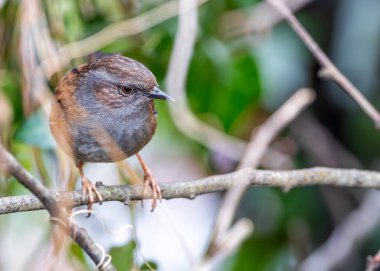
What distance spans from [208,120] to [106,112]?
3.59ft

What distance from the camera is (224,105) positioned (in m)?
4.50

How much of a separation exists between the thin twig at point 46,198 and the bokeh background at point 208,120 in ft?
2.63

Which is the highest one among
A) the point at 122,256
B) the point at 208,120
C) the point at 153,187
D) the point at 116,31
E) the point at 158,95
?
the point at 116,31

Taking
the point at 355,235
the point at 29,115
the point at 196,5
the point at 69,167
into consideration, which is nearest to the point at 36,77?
the point at 29,115

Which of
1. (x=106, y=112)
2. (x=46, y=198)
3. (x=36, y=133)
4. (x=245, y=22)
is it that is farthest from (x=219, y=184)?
(x=245, y=22)

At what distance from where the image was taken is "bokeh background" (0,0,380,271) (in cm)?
405

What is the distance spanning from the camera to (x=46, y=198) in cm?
204

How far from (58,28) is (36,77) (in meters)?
0.45

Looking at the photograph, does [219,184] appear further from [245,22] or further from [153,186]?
[245,22]

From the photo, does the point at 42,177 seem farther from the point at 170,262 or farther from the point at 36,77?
the point at 170,262

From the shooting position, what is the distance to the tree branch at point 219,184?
2941 millimetres

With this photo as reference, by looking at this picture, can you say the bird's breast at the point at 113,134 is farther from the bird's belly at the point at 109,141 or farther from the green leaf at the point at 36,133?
the green leaf at the point at 36,133

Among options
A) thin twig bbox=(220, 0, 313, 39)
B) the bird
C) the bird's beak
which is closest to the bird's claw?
the bird

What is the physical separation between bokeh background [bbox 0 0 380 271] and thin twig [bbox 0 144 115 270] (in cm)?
A: 80
